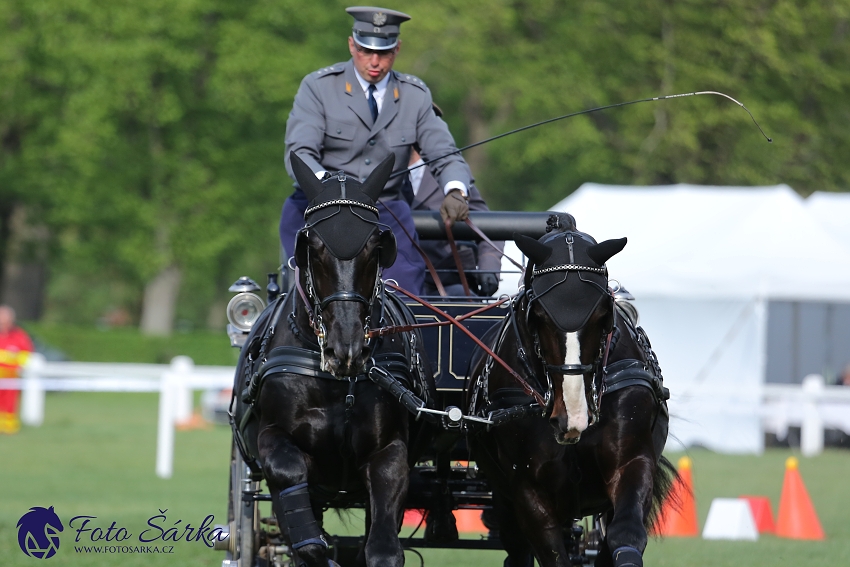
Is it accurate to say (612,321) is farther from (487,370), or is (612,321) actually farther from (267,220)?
(267,220)

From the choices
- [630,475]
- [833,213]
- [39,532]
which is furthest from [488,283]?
[833,213]

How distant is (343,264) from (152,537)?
4997mm

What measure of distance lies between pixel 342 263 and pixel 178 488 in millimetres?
8205

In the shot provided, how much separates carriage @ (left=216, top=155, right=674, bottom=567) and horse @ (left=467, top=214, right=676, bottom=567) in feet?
0.24

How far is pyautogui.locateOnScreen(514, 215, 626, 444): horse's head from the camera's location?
4.70 meters

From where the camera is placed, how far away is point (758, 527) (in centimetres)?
1023

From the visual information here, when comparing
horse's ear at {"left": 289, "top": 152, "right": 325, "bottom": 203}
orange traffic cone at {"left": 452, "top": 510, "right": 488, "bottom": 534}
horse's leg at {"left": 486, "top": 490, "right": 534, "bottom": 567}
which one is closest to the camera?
horse's ear at {"left": 289, "top": 152, "right": 325, "bottom": 203}

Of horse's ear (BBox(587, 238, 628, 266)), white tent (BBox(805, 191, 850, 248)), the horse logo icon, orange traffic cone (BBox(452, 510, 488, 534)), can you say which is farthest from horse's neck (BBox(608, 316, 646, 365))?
white tent (BBox(805, 191, 850, 248))

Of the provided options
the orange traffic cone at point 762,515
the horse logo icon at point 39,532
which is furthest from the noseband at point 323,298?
the orange traffic cone at point 762,515

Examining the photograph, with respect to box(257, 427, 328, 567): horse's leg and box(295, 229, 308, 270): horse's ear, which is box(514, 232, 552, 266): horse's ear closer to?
box(295, 229, 308, 270): horse's ear

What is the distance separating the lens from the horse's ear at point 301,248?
4988 millimetres

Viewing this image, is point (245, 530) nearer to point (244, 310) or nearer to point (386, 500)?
point (244, 310)

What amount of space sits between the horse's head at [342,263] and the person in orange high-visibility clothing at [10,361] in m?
13.3

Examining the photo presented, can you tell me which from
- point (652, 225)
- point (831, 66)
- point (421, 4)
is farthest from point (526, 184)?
point (652, 225)
